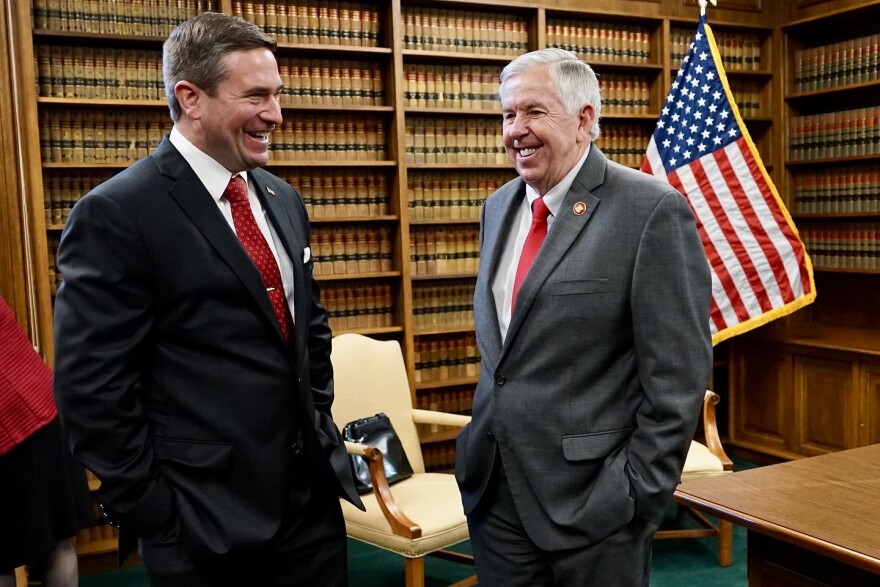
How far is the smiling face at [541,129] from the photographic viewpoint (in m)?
1.70

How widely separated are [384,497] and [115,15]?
2.47 metres

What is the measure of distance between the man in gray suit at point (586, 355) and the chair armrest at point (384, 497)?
1024 mm

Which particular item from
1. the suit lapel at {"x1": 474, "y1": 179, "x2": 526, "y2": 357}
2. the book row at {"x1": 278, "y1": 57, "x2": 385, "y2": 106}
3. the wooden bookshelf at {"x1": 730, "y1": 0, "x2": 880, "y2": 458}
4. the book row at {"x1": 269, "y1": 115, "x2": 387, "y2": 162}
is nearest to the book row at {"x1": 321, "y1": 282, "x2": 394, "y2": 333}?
the book row at {"x1": 269, "y1": 115, "x2": 387, "y2": 162}

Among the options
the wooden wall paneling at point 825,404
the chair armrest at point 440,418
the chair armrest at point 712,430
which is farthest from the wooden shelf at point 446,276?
the wooden wall paneling at point 825,404

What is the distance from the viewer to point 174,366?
1.56 metres

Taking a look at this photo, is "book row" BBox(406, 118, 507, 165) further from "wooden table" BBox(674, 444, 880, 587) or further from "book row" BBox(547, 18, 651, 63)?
"wooden table" BBox(674, 444, 880, 587)

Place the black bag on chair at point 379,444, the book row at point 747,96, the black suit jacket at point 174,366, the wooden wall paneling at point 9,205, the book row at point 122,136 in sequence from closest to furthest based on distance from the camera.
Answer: the black suit jacket at point 174,366, the black bag on chair at point 379,444, the wooden wall paneling at point 9,205, the book row at point 122,136, the book row at point 747,96

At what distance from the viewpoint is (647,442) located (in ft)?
5.30

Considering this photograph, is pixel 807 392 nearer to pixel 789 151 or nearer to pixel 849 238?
pixel 849 238

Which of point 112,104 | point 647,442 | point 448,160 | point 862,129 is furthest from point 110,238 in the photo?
point 862,129

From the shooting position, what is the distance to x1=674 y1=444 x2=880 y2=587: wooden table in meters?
1.54

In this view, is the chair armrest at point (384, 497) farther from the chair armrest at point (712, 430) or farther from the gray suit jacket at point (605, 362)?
the chair armrest at point (712, 430)

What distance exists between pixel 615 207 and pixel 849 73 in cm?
388

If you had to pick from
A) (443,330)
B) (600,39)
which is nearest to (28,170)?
(443,330)
